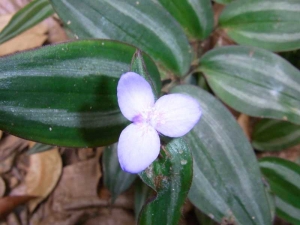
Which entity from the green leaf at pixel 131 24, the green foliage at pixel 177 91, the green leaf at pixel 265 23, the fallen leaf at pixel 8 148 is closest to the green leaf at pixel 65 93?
the green foliage at pixel 177 91

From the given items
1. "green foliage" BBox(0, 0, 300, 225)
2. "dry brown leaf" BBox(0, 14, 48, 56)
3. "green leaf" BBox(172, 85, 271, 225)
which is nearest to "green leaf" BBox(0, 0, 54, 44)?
"green foliage" BBox(0, 0, 300, 225)

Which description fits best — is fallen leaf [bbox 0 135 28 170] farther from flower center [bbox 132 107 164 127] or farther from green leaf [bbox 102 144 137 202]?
flower center [bbox 132 107 164 127]

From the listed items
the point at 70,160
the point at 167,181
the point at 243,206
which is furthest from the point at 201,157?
the point at 70,160

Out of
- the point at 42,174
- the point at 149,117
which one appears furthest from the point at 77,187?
the point at 149,117

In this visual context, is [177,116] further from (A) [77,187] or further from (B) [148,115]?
(A) [77,187]

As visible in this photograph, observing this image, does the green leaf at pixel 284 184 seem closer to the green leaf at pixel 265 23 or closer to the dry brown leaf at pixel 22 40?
the green leaf at pixel 265 23

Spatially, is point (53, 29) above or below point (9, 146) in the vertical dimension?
above
